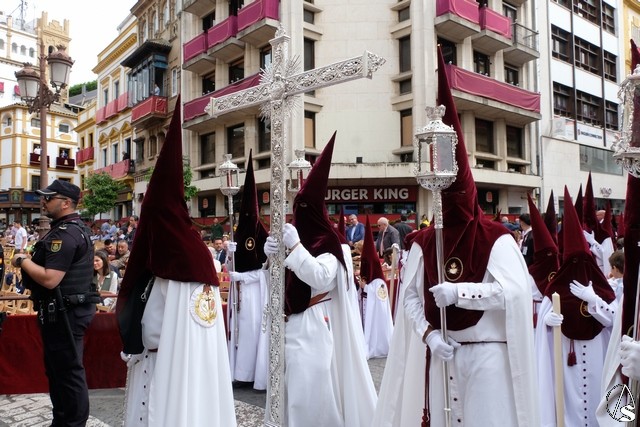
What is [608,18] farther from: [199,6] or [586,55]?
[199,6]

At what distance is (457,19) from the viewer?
21.0m

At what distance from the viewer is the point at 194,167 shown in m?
26.8

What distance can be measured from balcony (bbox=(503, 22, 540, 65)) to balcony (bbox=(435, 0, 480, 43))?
3115mm

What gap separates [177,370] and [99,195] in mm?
30486

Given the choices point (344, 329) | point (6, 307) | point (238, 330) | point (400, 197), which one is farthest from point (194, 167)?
point (344, 329)

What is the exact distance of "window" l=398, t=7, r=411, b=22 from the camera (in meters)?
21.6

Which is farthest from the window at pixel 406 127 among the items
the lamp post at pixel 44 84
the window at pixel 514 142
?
the lamp post at pixel 44 84

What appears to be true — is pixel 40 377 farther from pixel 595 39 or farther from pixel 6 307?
pixel 595 39

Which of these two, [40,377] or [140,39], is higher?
[140,39]

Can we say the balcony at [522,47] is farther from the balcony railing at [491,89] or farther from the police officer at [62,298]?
the police officer at [62,298]

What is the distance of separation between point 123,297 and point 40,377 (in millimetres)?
3698

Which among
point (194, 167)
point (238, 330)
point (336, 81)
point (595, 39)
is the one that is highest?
point (595, 39)

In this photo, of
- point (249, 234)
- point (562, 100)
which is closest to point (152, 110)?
point (562, 100)

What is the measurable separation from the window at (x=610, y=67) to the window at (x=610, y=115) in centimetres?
163
